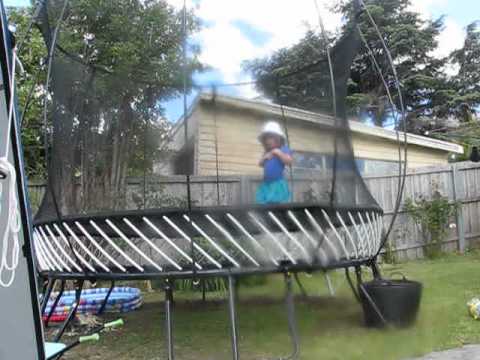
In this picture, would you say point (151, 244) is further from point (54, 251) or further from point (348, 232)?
point (348, 232)

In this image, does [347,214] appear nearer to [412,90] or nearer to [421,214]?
[421,214]

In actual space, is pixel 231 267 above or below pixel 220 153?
below

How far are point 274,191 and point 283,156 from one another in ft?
0.80

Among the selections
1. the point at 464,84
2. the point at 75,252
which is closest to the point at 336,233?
the point at 75,252

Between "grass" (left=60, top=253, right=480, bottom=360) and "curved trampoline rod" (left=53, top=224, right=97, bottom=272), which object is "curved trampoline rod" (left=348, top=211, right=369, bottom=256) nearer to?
"grass" (left=60, top=253, right=480, bottom=360)

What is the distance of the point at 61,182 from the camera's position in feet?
11.4

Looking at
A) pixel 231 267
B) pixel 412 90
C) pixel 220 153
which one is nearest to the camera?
pixel 231 267

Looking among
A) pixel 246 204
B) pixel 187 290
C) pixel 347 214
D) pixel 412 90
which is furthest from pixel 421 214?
pixel 412 90

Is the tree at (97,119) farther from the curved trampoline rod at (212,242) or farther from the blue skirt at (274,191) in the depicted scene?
the curved trampoline rod at (212,242)

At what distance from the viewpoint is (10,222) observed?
1593 mm

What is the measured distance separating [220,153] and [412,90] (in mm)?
15942

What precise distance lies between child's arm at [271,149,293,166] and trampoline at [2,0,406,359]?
0.10 m

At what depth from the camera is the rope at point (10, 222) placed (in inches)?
61.6

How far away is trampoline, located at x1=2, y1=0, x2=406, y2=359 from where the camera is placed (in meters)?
2.58
